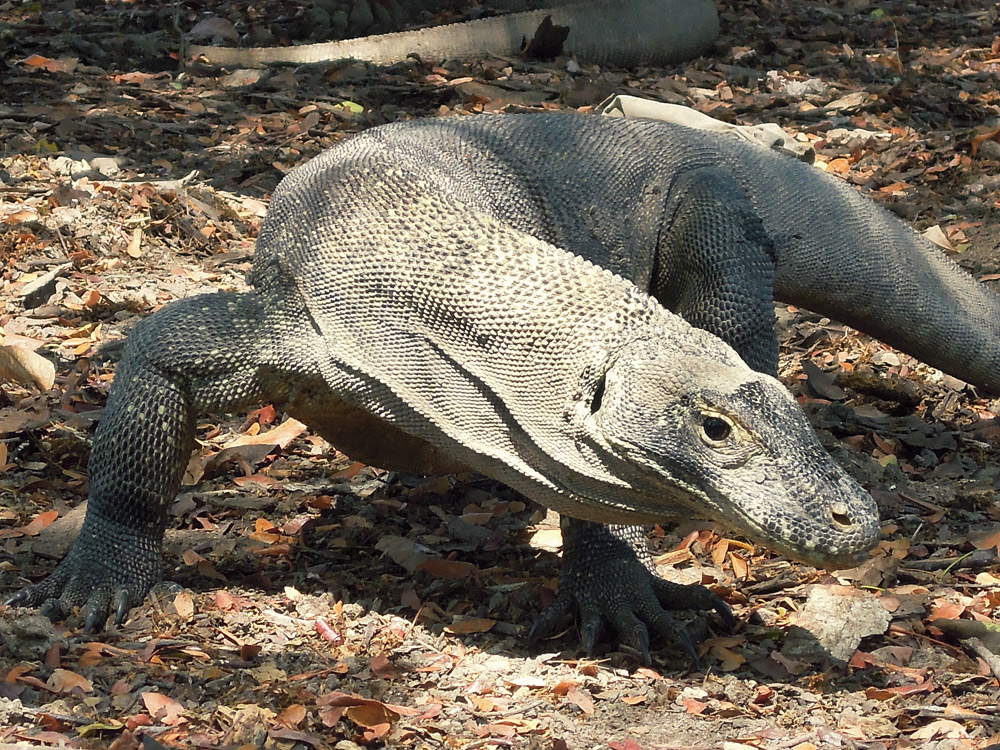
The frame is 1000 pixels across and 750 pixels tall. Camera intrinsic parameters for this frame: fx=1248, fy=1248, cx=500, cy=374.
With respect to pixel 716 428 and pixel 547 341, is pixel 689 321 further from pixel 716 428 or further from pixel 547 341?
pixel 716 428

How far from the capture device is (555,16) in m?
9.98

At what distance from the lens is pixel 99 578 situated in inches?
133

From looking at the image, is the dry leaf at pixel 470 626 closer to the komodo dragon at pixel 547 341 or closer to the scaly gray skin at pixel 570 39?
the komodo dragon at pixel 547 341

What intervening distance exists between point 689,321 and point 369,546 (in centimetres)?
126

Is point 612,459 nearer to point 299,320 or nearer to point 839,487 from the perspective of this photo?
point 839,487

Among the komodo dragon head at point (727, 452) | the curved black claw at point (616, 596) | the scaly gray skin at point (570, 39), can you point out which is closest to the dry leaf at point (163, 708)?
the curved black claw at point (616, 596)

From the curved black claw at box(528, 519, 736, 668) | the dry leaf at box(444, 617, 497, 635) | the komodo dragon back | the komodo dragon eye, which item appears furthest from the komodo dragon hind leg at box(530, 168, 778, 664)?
the komodo dragon eye

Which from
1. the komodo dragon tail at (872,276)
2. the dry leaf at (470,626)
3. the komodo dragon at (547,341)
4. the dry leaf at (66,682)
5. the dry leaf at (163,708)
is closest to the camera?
the komodo dragon at (547,341)

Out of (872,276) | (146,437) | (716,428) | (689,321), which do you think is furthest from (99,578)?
(872,276)

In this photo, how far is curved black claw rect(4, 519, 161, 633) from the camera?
10.9 ft

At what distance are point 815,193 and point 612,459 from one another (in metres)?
2.32

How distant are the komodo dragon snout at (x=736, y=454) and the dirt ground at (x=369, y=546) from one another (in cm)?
60

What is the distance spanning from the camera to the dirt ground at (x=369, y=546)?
9.58ft

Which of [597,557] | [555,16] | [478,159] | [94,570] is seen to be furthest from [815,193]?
[555,16]
